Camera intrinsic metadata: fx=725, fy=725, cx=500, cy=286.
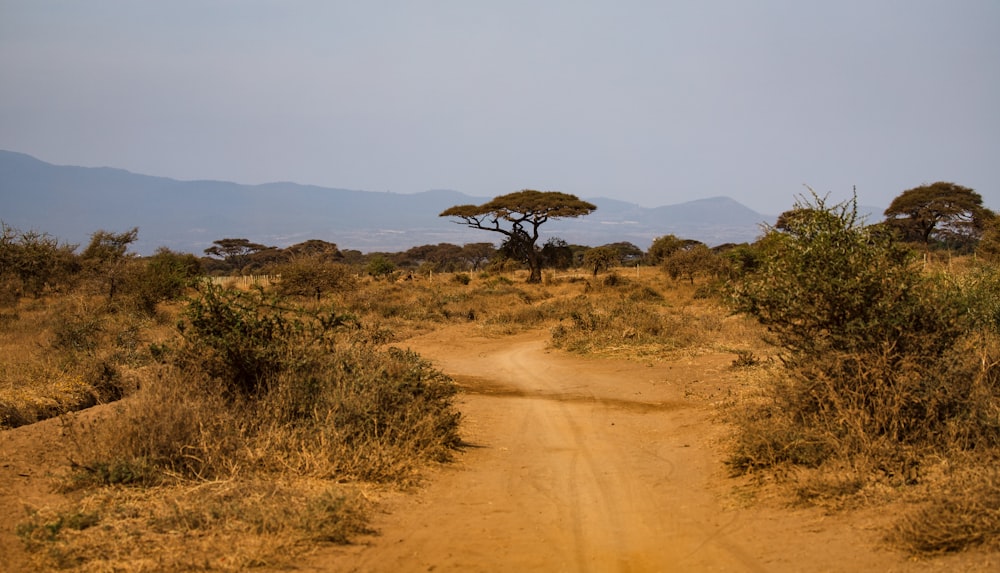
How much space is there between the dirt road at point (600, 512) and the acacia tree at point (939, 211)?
38525mm

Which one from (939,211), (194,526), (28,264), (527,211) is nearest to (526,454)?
(194,526)

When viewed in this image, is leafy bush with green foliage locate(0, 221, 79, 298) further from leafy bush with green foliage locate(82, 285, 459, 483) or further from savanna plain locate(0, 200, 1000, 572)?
leafy bush with green foliage locate(82, 285, 459, 483)

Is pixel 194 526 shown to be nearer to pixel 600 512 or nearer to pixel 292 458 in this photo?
pixel 292 458

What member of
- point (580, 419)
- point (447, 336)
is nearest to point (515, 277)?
point (447, 336)

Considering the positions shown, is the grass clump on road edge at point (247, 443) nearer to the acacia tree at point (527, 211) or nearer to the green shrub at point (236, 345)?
the green shrub at point (236, 345)

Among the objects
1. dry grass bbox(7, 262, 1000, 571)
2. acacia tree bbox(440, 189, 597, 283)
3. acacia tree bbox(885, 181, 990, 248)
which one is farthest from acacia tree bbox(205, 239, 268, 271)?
dry grass bbox(7, 262, 1000, 571)

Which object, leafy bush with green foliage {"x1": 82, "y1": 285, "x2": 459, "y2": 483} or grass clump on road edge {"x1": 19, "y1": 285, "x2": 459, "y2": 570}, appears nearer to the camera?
grass clump on road edge {"x1": 19, "y1": 285, "x2": 459, "y2": 570}

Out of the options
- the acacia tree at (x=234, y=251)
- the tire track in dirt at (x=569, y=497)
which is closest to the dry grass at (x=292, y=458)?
the tire track in dirt at (x=569, y=497)

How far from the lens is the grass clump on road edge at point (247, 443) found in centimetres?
489

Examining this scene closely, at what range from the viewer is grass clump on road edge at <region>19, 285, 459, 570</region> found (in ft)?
16.0

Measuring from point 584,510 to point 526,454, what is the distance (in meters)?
2.01

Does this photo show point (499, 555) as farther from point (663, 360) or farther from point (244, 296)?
point (663, 360)

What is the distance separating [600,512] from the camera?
20.3 ft

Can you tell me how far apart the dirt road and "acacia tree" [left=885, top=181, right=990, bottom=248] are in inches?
1517
